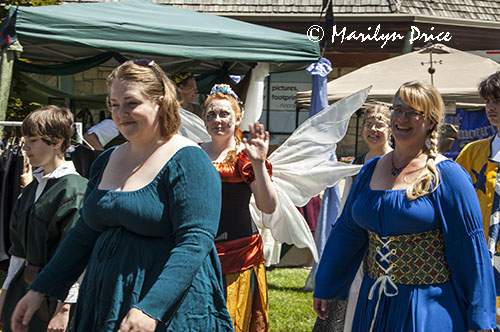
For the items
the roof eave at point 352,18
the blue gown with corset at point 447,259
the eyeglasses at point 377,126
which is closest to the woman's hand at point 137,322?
the blue gown with corset at point 447,259

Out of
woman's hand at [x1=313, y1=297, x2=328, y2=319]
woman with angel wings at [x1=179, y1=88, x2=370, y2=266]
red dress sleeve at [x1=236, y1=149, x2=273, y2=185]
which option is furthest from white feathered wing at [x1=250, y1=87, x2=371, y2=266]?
woman's hand at [x1=313, y1=297, x2=328, y2=319]

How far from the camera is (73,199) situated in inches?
102

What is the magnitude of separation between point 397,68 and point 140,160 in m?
5.83

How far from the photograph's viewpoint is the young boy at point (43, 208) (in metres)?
2.58

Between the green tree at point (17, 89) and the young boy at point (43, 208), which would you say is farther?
the green tree at point (17, 89)

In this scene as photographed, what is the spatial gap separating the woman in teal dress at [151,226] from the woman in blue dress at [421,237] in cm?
78

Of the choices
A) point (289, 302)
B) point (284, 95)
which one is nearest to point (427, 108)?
point (289, 302)

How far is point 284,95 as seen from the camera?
11.9 meters

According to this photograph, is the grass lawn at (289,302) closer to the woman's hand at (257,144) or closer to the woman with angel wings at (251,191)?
the woman with angel wings at (251,191)

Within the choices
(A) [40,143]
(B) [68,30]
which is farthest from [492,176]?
(B) [68,30]

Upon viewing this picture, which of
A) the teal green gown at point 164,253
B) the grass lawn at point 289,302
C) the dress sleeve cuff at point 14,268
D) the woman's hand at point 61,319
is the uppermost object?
the teal green gown at point 164,253

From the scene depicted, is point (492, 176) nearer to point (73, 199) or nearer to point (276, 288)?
point (73, 199)

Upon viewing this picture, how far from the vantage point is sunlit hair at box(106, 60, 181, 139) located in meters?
1.87

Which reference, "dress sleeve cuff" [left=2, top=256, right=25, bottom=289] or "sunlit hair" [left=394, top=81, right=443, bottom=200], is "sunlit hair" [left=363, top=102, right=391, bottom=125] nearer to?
"sunlit hair" [left=394, top=81, right=443, bottom=200]
